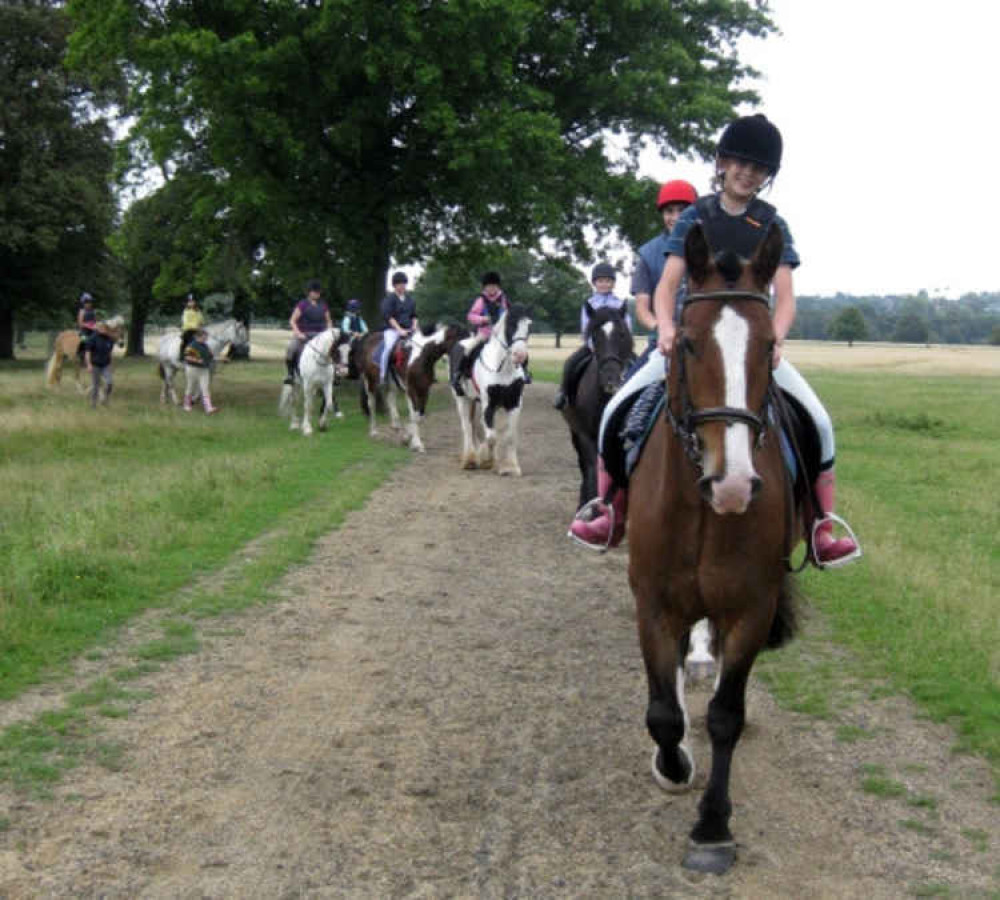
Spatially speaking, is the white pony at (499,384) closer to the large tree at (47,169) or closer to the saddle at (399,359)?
the saddle at (399,359)

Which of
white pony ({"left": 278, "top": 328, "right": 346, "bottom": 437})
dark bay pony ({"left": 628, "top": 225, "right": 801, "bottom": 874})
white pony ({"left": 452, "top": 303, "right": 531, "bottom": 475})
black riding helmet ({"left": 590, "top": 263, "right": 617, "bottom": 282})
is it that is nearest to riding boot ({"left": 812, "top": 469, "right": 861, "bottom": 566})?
dark bay pony ({"left": 628, "top": 225, "right": 801, "bottom": 874})

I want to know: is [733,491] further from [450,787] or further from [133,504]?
[133,504]

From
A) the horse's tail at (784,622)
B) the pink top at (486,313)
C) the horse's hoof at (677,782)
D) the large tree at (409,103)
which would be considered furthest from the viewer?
the large tree at (409,103)

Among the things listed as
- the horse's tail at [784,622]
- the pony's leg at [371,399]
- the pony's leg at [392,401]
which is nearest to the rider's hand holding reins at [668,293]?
the horse's tail at [784,622]

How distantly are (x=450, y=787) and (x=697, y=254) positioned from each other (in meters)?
2.56

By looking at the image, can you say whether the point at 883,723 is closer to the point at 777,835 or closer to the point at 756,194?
the point at 777,835

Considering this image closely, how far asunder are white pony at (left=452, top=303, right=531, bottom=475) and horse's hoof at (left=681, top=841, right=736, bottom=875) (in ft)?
34.4

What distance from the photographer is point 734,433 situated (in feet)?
12.1

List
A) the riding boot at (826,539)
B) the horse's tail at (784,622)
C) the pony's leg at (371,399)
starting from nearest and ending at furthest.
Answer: the riding boot at (826,539)
the horse's tail at (784,622)
the pony's leg at (371,399)

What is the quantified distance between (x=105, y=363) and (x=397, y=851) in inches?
847

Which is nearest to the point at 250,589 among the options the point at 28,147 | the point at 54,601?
the point at 54,601

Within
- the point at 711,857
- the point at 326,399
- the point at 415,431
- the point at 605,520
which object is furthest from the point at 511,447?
the point at 711,857

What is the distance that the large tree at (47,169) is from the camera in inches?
1571

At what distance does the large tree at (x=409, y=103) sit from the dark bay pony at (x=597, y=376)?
14049 millimetres
